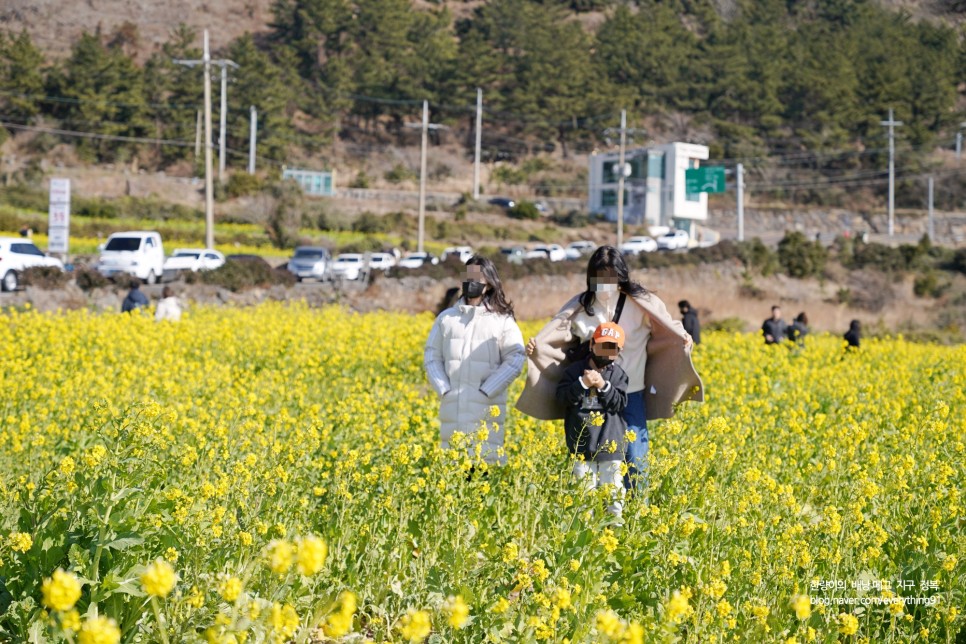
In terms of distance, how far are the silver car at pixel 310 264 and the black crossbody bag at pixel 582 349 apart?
82.7 feet

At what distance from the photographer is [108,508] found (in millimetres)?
3490

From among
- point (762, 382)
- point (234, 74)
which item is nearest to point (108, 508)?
point (762, 382)

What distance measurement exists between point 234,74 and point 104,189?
21.0 meters

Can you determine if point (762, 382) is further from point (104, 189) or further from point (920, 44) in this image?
point (920, 44)

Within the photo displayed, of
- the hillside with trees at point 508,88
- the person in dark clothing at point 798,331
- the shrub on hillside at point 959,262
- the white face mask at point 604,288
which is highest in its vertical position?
the hillside with trees at point 508,88

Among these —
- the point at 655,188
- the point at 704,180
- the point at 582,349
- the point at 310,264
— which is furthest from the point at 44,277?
the point at 655,188

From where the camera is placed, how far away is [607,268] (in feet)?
16.7

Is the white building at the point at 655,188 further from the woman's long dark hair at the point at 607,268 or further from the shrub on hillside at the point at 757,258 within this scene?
the woman's long dark hair at the point at 607,268

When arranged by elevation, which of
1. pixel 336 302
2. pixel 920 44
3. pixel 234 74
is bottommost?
pixel 336 302

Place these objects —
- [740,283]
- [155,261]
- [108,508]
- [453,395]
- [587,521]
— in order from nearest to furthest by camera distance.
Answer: [108,508], [587,521], [453,395], [155,261], [740,283]

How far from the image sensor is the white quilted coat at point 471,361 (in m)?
5.86

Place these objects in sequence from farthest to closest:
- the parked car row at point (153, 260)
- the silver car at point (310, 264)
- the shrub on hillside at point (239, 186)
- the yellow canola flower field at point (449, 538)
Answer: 1. the shrub on hillside at point (239, 186)
2. the silver car at point (310, 264)
3. the parked car row at point (153, 260)
4. the yellow canola flower field at point (449, 538)

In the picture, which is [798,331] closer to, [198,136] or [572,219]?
[572,219]

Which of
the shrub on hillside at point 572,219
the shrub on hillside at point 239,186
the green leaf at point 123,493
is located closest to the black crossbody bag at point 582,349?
the green leaf at point 123,493
